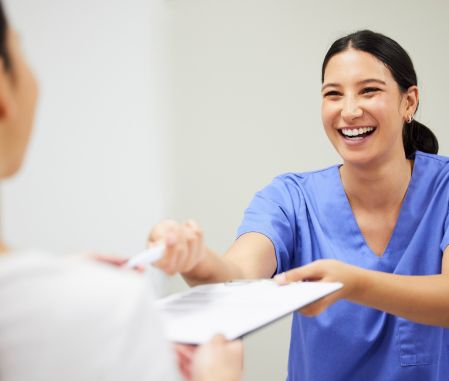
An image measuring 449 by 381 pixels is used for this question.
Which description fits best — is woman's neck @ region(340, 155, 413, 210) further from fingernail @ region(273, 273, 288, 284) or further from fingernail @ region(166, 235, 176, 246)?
fingernail @ region(166, 235, 176, 246)

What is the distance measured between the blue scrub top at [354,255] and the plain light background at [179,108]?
54 cm

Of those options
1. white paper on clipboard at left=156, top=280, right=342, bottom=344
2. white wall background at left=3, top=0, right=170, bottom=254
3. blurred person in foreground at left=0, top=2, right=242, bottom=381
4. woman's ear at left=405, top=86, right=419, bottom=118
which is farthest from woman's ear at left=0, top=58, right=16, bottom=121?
white wall background at left=3, top=0, right=170, bottom=254

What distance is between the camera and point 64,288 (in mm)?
343

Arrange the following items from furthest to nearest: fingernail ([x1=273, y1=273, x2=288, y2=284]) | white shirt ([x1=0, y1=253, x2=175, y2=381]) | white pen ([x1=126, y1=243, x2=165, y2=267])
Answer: fingernail ([x1=273, y1=273, x2=288, y2=284]) → white pen ([x1=126, y1=243, x2=165, y2=267]) → white shirt ([x1=0, y1=253, x2=175, y2=381])

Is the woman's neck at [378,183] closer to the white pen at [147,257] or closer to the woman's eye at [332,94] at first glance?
the woman's eye at [332,94]

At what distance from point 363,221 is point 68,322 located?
0.88m

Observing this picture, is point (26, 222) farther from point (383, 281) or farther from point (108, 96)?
point (383, 281)

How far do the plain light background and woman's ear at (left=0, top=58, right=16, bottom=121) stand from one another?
1167 millimetres

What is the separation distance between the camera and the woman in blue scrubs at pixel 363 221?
1020 mm

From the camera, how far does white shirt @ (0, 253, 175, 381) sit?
0.33 meters

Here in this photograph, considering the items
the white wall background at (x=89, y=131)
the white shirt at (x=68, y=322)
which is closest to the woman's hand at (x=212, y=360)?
the white shirt at (x=68, y=322)

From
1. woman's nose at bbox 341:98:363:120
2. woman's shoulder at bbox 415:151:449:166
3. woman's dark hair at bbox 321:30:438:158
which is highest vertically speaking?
woman's dark hair at bbox 321:30:438:158

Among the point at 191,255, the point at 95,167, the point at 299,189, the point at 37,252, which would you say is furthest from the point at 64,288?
the point at 95,167

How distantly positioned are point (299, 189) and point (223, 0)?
0.79m
